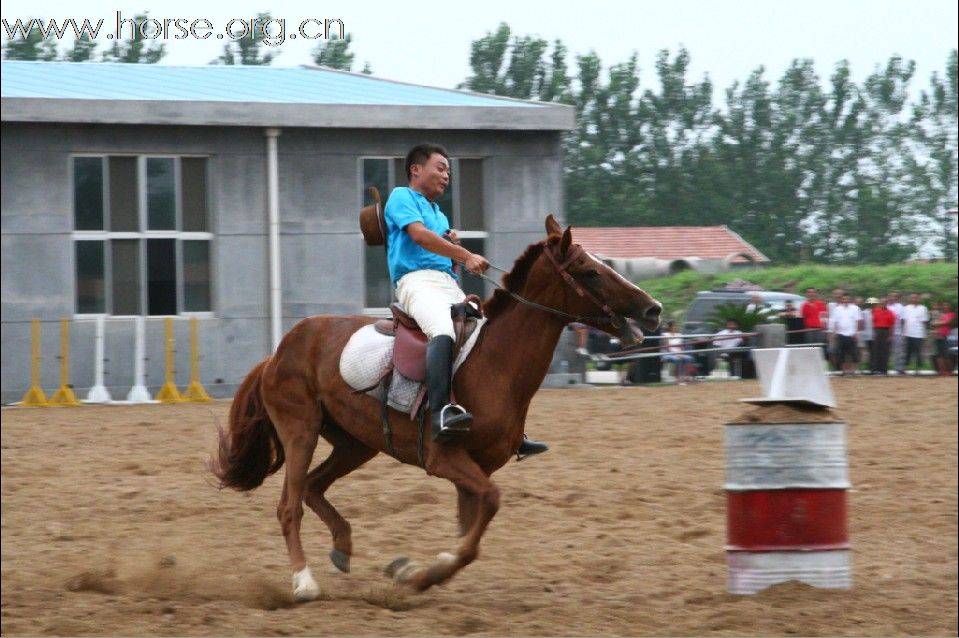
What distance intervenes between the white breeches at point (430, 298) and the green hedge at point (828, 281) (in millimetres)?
30105

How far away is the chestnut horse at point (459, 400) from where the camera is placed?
289 inches

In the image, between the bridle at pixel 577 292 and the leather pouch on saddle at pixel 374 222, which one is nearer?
the bridle at pixel 577 292

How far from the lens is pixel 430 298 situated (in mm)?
7750

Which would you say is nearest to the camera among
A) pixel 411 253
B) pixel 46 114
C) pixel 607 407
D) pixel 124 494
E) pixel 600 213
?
pixel 411 253

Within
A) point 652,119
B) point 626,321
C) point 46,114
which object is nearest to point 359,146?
point 46,114

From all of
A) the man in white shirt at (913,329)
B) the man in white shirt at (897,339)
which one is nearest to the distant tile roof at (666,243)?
the man in white shirt at (897,339)

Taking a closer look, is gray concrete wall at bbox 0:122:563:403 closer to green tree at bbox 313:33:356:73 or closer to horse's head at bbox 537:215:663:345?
horse's head at bbox 537:215:663:345

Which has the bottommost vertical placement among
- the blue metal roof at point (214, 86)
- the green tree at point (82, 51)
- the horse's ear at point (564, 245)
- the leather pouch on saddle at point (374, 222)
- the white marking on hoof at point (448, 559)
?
the white marking on hoof at point (448, 559)

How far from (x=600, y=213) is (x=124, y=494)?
171 feet

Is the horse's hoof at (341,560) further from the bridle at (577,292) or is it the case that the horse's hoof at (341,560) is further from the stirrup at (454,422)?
the bridle at (577,292)

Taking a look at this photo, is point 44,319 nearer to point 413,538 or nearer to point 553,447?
point 553,447

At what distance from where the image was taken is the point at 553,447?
1395cm

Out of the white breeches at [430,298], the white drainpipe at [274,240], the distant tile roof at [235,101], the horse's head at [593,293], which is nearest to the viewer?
the horse's head at [593,293]

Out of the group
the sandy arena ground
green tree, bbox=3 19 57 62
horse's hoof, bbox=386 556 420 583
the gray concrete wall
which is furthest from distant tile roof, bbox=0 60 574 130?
green tree, bbox=3 19 57 62
